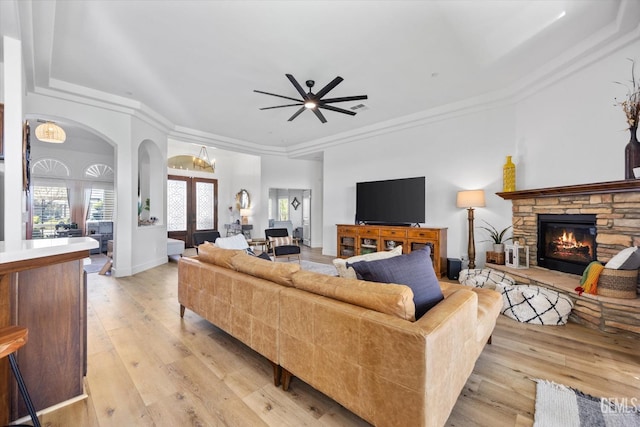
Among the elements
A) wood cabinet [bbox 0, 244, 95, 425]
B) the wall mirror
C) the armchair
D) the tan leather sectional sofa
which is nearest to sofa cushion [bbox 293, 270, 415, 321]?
the tan leather sectional sofa

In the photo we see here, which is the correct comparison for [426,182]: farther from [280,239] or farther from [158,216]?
[158,216]

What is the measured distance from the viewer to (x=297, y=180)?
858 cm

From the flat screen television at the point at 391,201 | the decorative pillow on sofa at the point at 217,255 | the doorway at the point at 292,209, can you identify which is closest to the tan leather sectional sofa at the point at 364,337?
the decorative pillow on sofa at the point at 217,255

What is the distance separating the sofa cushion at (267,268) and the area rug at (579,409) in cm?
161

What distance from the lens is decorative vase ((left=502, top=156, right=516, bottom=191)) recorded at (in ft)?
13.4

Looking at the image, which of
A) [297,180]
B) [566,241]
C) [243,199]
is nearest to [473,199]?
[566,241]

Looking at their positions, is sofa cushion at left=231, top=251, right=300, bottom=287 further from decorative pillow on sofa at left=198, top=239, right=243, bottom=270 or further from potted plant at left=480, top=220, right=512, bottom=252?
potted plant at left=480, top=220, right=512, bottom=252

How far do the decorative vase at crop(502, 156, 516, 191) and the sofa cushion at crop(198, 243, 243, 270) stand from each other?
406 centimetres

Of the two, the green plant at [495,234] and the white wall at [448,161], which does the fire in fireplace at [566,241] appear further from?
the white wall at [448,161]

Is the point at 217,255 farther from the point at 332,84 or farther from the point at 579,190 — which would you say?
the point at 579,190

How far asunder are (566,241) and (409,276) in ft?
10.4

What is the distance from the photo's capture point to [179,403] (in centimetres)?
165

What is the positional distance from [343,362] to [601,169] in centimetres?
383

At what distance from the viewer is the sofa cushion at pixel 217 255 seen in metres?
2.41
